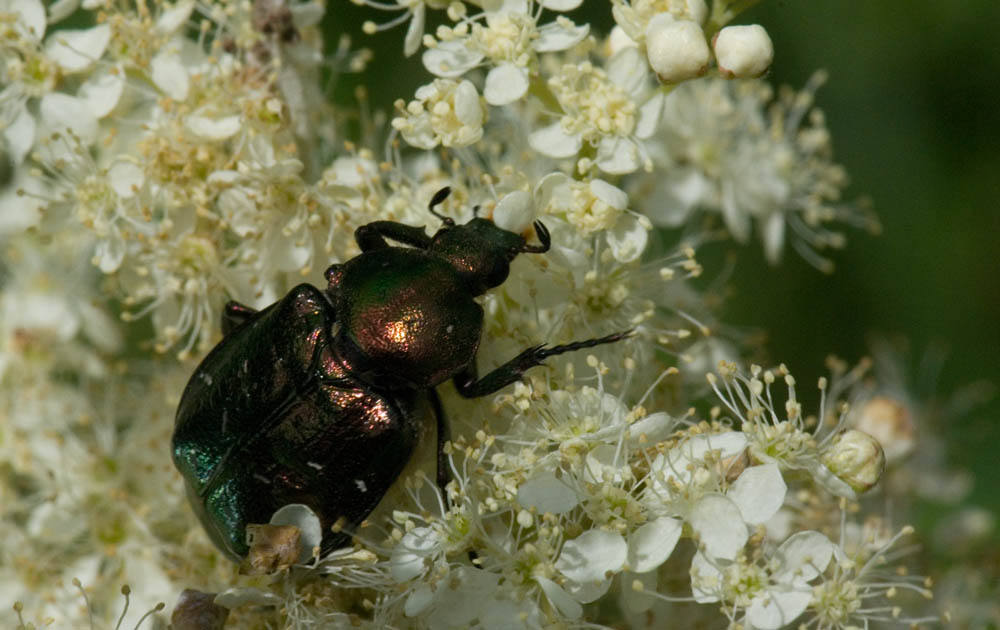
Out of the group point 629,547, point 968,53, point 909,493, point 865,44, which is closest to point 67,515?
point 629,547

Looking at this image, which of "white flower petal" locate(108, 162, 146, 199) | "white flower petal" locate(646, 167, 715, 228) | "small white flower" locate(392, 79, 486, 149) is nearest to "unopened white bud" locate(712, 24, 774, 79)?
"small white flower" locate(392, 79, 486, 149)

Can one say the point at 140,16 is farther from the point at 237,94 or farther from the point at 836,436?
the point at 836,436

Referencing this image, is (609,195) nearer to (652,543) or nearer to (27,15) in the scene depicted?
(652,543)

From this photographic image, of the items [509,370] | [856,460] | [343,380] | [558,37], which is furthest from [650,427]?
[558,37]

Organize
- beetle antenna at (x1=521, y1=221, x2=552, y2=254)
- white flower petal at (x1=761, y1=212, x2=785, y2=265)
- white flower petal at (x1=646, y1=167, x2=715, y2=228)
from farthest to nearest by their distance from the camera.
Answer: white flower petal at (x1=761, y1=212, x2=785, y2=265) → white flower petal at (x1=646, y1=167, x2=715, y2=228) → beetle antenna at (x1=521, y1=221, x2=552, y2=254)

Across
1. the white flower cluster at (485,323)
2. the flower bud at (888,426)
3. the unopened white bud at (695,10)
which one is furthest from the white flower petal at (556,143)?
the flower bud at (888,426)

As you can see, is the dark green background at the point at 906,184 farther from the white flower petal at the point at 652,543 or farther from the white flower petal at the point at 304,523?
the white flower petal at the point at 304,523

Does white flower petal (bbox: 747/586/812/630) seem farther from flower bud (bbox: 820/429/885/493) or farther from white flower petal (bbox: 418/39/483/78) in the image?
white flower petal (bbox: 418/39/483/78)
